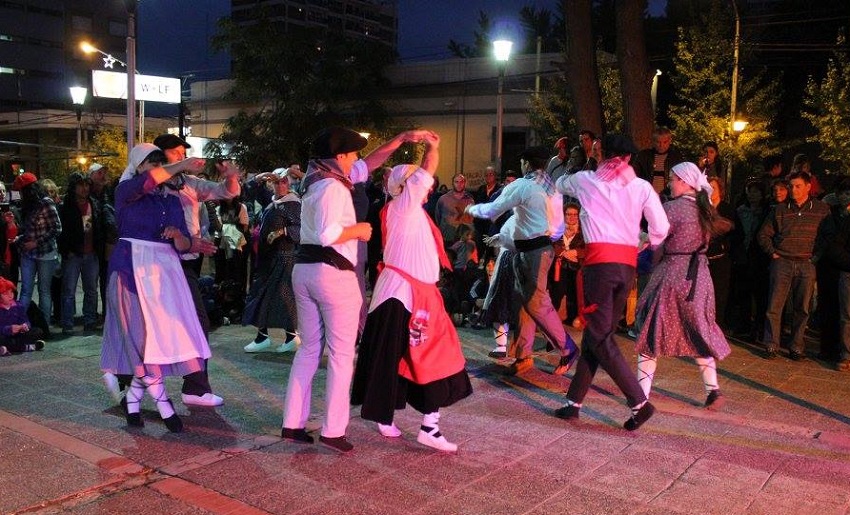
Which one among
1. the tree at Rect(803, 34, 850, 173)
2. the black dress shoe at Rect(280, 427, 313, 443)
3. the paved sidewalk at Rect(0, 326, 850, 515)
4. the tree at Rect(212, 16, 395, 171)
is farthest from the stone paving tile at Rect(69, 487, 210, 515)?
the tree at Rect(212, 16, 395, 171)

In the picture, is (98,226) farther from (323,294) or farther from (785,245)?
(785,245)

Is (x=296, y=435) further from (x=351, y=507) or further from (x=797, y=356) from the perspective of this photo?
(x=797, y=356)

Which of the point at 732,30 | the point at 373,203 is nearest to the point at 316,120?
the point at 732,30

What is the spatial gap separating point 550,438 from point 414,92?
101ft

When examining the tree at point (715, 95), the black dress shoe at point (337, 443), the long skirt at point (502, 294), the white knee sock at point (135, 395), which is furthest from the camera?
the tree at point (715, 95)

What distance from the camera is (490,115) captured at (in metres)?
32.9

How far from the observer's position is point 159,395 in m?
5.25

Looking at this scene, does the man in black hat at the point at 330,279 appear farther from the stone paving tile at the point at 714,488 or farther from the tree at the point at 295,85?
the tree at the point at 295,85

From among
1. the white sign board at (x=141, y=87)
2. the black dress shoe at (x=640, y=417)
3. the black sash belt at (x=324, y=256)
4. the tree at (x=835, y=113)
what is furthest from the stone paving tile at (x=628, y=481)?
the white sign board at (x=141, y=87)

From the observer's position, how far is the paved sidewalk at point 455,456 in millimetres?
4137

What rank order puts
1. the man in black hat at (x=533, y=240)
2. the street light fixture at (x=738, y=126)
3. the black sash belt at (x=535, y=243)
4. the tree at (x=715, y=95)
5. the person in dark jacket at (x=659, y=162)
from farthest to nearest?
the tree at (x=715, y=95) → the street light fixture at (x=738, y=126) → the person in dark jacket at (x=659, y=162) → the black sash belt at (x=535, y=243) → the man in black hat at (x=533, y=240)

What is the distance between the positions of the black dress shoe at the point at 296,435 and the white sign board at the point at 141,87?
24.2 meters

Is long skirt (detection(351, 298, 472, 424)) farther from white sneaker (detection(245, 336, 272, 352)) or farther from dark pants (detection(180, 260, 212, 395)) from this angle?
white sneaker (detection(245, 336, 272, 352))

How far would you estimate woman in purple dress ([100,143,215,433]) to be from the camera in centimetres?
518
